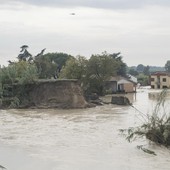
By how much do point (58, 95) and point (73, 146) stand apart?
20.4 meters

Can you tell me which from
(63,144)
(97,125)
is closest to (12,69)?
(97,125)

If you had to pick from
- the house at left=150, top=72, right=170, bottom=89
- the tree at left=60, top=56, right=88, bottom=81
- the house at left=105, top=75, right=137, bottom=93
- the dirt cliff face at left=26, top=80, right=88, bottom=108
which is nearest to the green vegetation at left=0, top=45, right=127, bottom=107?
the tree at left=60, top=56, right=88, bottom=81

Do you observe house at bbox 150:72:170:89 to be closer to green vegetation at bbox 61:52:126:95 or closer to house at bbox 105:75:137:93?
house at bbox 105:75:137:93

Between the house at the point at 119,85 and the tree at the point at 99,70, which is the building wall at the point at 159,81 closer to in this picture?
the house at the point at 119,85

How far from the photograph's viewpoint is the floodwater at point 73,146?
14.0 m

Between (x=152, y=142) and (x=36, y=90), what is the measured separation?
23.1 meters

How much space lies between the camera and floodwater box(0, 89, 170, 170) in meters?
14.0

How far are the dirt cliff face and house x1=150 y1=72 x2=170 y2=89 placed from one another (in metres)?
50.5

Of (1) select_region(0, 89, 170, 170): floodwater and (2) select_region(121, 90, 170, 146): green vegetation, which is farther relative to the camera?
(2) select_region(121, 90, 170, 146): green vegetation

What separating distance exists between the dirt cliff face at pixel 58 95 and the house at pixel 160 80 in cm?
5055

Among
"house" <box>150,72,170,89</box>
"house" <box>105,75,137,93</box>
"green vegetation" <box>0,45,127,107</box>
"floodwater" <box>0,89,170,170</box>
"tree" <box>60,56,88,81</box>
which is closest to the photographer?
"floodwater" <box>0,89,170,170</box>

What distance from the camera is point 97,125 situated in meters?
25.4

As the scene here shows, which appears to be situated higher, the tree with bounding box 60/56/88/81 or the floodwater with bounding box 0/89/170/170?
the tree with bounding box 60/56/88/81

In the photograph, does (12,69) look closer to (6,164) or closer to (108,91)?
(108,91)
